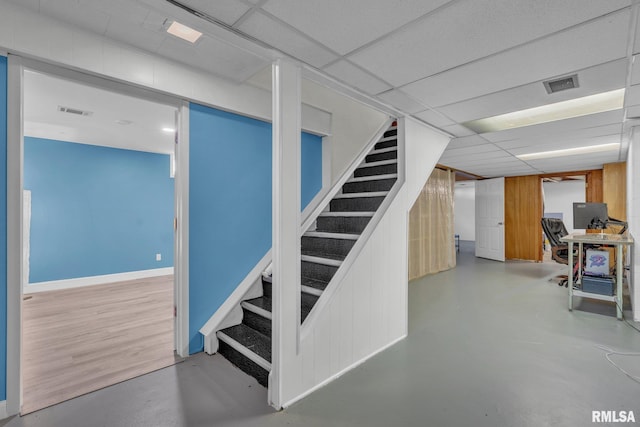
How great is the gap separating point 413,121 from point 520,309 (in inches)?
107

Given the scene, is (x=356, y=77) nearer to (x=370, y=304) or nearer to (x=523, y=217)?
(x=370, y=304)

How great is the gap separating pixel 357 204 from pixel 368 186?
0.30 meters

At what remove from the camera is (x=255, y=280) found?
3.03 m

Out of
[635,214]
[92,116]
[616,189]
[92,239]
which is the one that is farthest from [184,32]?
[616,189]

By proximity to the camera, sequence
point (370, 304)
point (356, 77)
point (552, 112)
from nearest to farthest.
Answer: point (356, 77)
point (370, 304)
point (552, 112)

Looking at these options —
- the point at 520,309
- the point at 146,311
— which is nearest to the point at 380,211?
the point at 520,309

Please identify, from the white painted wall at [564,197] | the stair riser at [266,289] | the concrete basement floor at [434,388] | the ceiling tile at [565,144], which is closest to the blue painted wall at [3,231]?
the concrete basement floor at [434,388]

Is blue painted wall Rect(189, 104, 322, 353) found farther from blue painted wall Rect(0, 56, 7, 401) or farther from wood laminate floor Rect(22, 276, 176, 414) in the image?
blue painted wall Rect(0, 56, 7, 401)

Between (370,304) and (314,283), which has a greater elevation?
(314,283)

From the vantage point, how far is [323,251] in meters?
3.12

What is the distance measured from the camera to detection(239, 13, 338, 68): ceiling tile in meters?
1.65

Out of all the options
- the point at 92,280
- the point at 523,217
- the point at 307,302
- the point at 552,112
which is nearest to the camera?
the point at 307,302

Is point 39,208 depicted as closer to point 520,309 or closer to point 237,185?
point 237,185

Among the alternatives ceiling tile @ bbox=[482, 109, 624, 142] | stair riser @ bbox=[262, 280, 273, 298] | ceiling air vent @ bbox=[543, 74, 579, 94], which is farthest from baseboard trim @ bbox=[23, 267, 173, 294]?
ceiling air vent @ bbox=[543, 74, 579, 94]
